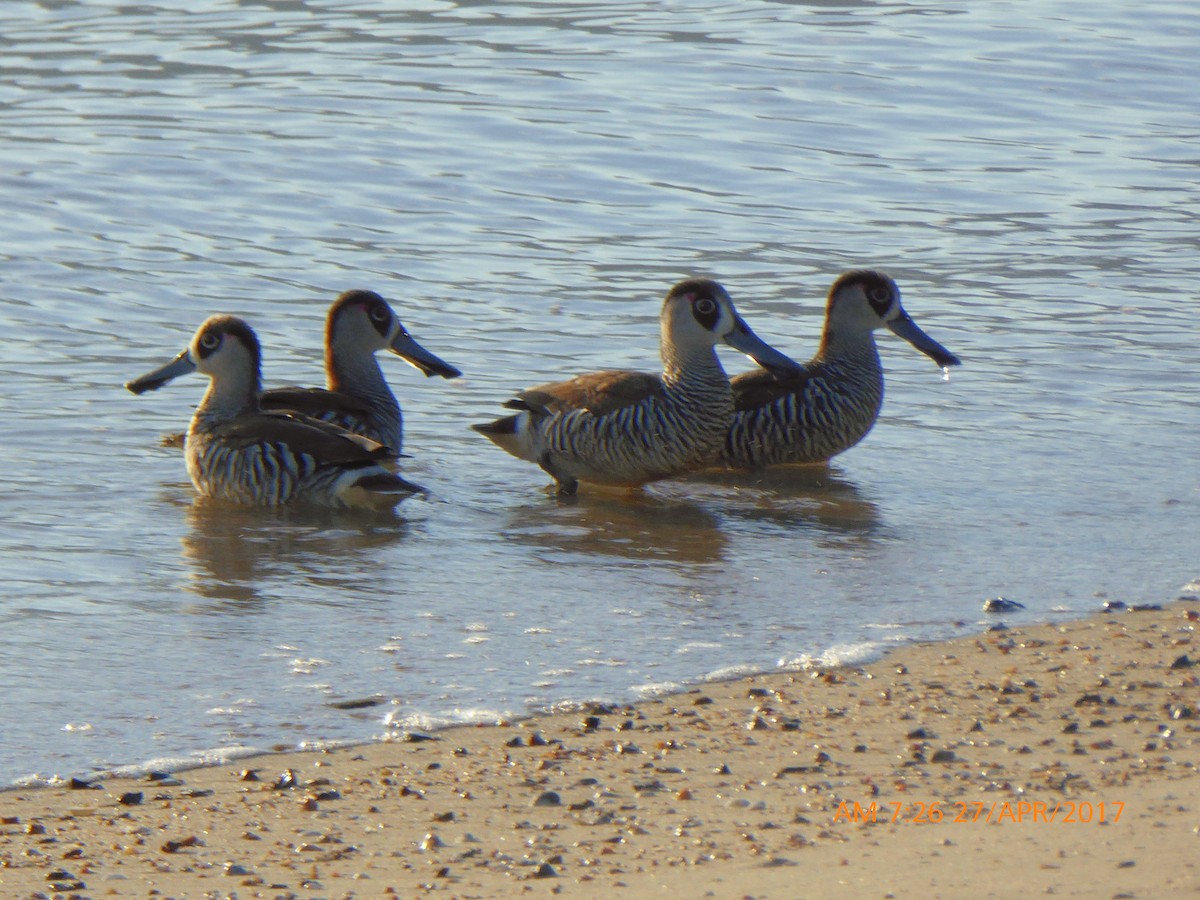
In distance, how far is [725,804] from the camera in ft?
18.0

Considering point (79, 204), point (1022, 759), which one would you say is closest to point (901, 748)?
point (1022, 759)

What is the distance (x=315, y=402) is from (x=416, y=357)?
84 cm

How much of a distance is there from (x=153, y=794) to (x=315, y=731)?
2.24 feet

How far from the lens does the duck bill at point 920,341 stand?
11039mm

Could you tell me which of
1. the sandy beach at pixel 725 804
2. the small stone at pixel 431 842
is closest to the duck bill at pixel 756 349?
the sandy beach at pixel 725 804

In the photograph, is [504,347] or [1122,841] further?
[504,347]

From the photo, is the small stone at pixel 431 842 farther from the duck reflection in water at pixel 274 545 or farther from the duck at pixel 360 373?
the duck at pixel 360 373

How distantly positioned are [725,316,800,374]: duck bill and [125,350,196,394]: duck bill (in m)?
2.79

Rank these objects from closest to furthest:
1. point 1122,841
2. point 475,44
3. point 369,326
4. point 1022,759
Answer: point 1122,841 → point 1022,759 → point 369,326 → point 475,44

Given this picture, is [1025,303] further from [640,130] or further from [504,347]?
[640,130]

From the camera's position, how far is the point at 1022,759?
573 cm

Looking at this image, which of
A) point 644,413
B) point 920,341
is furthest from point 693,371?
point 920,341

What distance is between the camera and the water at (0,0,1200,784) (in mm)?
7285
